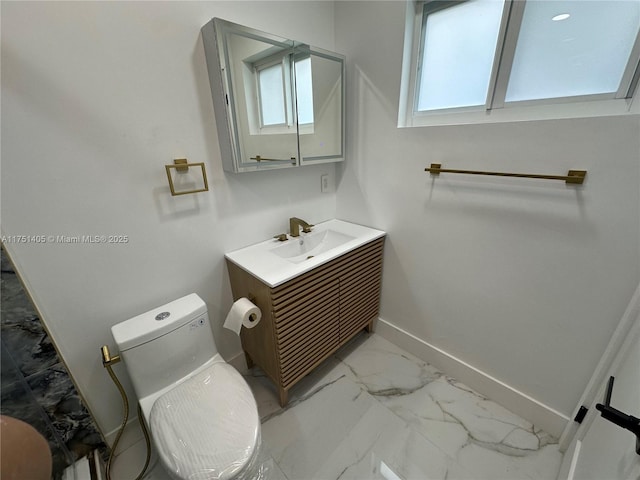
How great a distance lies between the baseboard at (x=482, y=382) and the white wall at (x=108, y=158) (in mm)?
1366

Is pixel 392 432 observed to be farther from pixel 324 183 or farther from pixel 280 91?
pixel 280 91

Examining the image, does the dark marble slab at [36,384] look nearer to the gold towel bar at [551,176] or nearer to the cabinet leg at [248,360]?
the cabinet leg at [248,360]

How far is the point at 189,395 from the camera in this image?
3.56ft

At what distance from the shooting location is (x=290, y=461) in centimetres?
123

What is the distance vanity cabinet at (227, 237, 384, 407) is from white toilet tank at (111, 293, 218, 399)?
0.89 ft

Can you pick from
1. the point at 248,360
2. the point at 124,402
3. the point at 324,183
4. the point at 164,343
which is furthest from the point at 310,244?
the point at 124,402

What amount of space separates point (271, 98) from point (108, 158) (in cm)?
82

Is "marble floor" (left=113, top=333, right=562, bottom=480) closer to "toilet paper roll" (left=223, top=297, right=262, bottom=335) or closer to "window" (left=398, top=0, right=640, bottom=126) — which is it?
"toilet paper roll" (left=223, top=297, right=262, bottom=335)

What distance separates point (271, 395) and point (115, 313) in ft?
3.17

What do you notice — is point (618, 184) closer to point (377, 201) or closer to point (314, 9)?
point (377, 201)

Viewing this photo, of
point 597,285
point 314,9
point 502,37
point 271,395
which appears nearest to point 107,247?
point 271,395

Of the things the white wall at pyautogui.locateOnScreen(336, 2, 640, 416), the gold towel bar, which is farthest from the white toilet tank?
the gold towel bar

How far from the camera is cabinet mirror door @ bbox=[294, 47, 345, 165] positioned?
1.45 m

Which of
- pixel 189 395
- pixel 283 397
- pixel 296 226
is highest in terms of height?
pixel 296 226
